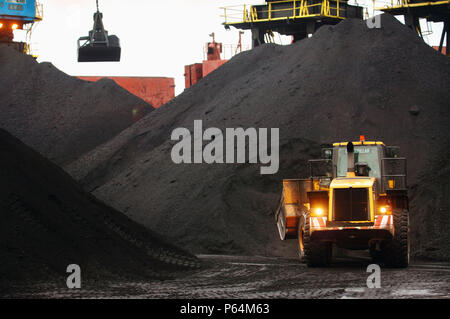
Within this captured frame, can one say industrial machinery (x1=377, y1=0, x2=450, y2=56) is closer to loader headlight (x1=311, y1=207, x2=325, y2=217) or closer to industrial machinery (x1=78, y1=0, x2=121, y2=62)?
industrial machinery (x1=78, y1=0, x2=121, y2=62)

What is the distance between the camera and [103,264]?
1412 cm

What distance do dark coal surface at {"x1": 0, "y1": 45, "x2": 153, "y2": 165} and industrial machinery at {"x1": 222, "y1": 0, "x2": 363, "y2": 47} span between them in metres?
7.68

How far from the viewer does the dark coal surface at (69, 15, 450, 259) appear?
71.1ft

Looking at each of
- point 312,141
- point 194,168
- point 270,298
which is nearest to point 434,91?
point 312,141

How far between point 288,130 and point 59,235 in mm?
12311

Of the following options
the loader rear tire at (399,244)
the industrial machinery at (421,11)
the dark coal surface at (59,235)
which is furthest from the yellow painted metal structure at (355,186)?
the industrial machinery at (421,11)

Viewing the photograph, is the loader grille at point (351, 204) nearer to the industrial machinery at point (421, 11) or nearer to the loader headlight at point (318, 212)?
the loader headlight at point (318, 212)

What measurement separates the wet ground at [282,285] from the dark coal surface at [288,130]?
4719 mm

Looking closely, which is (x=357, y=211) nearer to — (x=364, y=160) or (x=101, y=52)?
(x=364, y=160)

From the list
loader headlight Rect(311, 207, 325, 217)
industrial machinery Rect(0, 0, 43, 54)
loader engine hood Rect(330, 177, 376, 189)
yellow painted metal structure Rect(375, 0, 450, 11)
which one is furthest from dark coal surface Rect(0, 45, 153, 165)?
loader engine hood Rect(330, 177, 376, 189)

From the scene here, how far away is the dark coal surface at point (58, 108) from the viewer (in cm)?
3672
